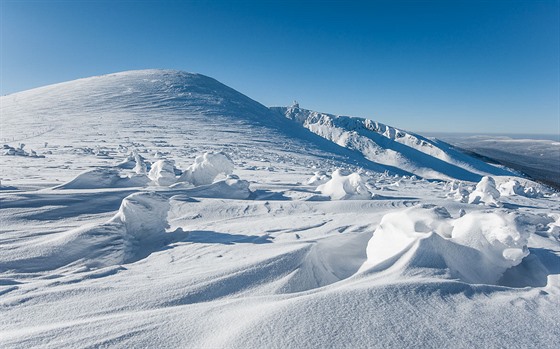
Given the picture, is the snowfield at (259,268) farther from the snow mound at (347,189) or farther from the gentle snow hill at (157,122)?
the gentle snow hill at (157,122)

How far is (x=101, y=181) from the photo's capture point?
21.4 ft

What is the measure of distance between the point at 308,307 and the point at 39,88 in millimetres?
42978

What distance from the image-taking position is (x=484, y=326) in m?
1.86

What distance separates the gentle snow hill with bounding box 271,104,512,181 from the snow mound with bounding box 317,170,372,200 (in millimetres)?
27263

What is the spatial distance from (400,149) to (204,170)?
35.8 metres

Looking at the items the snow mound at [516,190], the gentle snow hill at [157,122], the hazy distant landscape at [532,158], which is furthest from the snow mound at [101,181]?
the hazy distant landscape at [532,158]

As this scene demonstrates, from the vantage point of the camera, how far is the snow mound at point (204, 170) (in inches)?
291

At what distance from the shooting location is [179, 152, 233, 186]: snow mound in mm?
7383

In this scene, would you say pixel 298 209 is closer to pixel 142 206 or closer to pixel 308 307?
pixel 142 206

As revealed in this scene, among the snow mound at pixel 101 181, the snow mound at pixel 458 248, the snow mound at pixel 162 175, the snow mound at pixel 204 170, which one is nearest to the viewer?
the snow mound at pixel 458 248

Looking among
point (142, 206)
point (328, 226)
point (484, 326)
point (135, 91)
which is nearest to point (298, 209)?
point (328, 226)

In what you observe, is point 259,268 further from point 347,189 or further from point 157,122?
point 157,122

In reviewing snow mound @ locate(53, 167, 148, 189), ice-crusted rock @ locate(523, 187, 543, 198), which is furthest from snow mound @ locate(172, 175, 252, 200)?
ice-crusted rock @ locate(523, 187, 543, 198)

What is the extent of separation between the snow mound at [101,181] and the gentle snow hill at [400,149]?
29925mm
